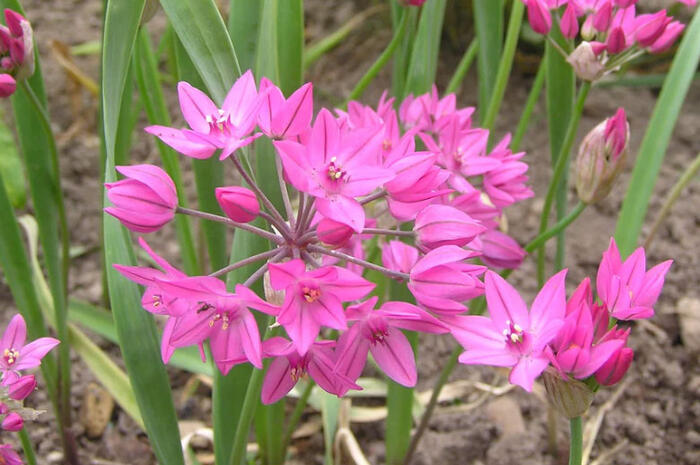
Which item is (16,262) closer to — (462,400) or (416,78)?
(416,78)

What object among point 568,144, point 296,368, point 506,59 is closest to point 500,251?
point 568,144

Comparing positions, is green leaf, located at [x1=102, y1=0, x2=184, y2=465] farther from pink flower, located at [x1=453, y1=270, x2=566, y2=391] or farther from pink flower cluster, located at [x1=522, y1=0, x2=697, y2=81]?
pink flower cluster, located at [x1=522, y1=0, x2=697, y2=81]

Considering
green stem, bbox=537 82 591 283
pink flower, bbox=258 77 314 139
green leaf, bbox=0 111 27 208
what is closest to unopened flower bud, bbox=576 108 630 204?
green stem, bbox=537 82 591 283

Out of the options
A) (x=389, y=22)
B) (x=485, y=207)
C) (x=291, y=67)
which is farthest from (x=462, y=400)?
(x=389, y=22)

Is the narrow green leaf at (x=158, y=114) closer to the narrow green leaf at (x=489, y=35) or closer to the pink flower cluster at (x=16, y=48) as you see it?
the pink flower cluster at (x=16, y=48)

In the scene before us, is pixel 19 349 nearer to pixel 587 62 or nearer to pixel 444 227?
pixel 444 227
